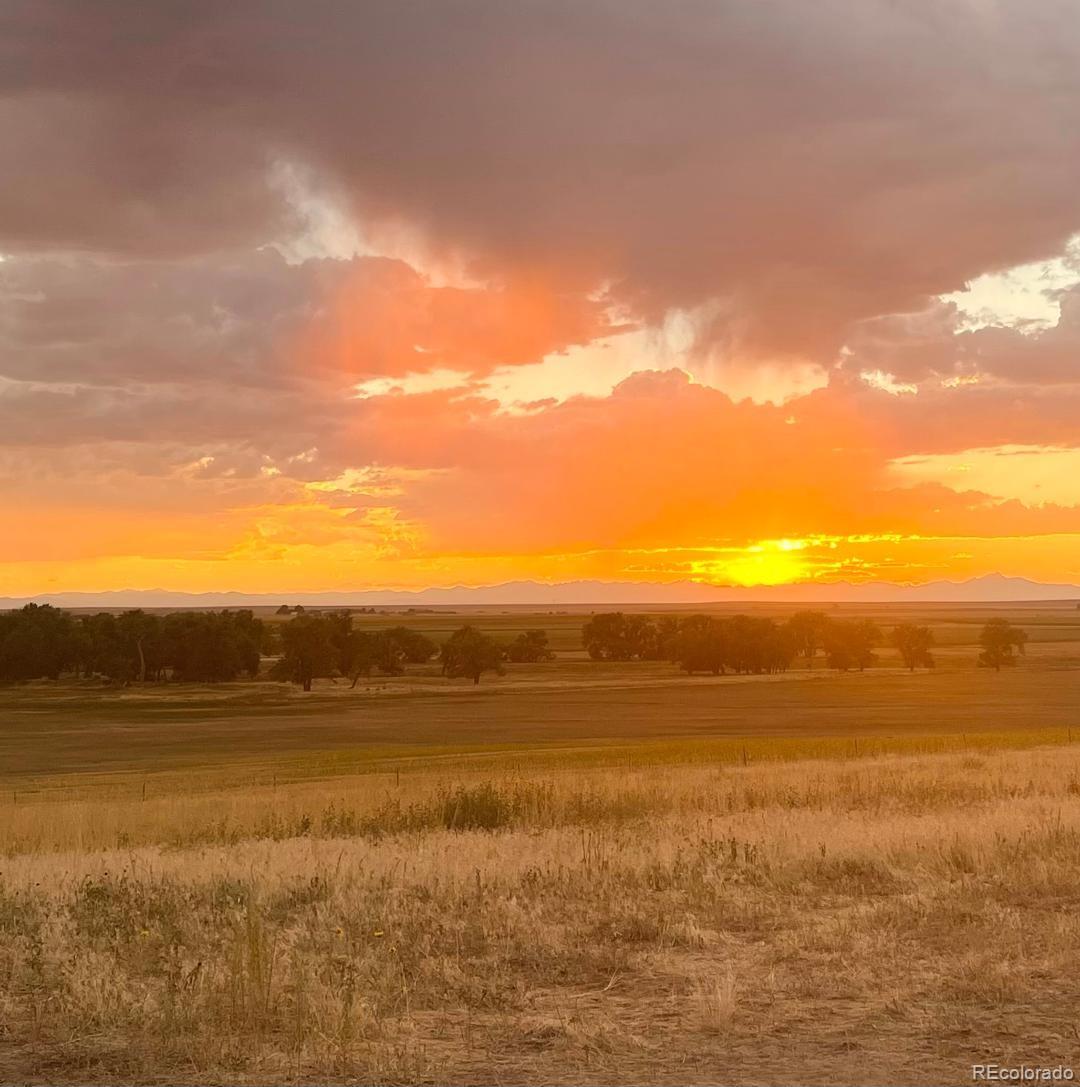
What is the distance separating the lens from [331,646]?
133625mm

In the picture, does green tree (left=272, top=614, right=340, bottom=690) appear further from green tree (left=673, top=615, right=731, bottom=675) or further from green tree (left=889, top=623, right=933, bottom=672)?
green tree (left=889, top=623, right=933, bottom=672)

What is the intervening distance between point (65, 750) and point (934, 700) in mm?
73219

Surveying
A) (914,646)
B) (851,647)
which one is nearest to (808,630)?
(851,647)

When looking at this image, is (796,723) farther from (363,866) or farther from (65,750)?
(363,866)

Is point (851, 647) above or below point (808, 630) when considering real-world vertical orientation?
below

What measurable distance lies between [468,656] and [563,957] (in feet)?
438

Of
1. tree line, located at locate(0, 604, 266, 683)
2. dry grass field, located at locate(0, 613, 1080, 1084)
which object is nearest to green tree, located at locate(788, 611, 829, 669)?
tree line, located at locate(0, 604, 266, 683)

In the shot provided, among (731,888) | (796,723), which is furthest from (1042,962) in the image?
(796,723)

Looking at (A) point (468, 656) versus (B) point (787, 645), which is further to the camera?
(B) point (787, 645)

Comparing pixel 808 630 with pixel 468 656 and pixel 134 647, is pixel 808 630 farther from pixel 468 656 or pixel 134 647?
pixel 134 647

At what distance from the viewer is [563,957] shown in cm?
912

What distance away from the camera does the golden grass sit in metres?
6.88

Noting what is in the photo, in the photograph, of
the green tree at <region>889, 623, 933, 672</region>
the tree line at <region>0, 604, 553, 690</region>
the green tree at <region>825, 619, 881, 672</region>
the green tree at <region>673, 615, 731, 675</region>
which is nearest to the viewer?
the tree line at <region>0, 604, 553, 690</region>

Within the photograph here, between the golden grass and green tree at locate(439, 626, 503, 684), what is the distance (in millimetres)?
124781
